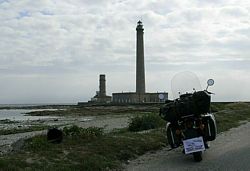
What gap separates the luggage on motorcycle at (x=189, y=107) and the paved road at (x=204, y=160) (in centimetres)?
126

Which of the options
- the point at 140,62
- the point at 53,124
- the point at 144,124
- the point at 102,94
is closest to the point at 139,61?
the point at 140,62

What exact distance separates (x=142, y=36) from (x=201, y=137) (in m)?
95.8

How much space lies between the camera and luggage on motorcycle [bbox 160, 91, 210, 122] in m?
11.4

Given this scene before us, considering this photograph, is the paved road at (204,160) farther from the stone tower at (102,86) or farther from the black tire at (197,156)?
the stone tower at (102,86)

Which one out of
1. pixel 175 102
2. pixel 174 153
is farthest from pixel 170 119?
pixel 174 153

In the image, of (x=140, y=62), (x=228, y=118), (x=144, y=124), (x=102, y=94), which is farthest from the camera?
(x=102, y=94)

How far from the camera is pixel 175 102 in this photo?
38.8 feet

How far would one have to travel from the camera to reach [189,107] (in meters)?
11.5

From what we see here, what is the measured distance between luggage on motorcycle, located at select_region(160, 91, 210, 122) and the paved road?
1257 mm

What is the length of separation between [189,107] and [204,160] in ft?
5.13

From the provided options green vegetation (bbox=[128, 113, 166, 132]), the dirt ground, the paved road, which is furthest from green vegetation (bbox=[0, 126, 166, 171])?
green vegetation (bbox=[128, 113, 166, 132])

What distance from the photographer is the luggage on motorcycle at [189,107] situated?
37.6 feet

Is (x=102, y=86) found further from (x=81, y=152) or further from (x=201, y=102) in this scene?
(x=201, y=102)

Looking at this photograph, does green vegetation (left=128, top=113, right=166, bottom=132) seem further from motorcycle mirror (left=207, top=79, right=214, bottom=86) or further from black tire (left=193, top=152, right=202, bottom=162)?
black tire (left=193, top=152, right=202, bottom=162)
